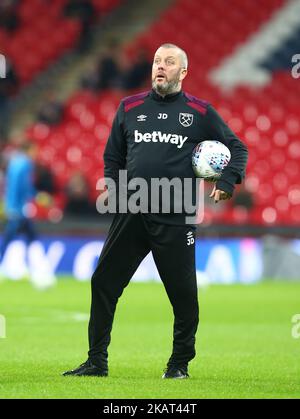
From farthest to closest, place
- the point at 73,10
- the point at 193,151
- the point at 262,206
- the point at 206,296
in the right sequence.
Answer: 1. the point at 73,10
2. the point at 262,206
3. the point at 206,296
4. the point at 193,151

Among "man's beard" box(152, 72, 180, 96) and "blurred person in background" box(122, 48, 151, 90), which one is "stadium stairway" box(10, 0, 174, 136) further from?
"man's beard" box(152, 72, 180, 96)

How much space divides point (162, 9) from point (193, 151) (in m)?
20.8

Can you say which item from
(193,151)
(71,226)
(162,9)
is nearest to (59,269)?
(71,226)

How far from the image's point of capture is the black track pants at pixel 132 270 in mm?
7770

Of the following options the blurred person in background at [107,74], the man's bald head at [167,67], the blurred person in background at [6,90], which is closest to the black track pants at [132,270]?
the man's bald head at [167,67]

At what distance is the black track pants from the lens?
7.77m

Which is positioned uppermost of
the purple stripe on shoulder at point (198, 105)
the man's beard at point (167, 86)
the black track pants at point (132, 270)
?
the man's beard at point (167, 86)

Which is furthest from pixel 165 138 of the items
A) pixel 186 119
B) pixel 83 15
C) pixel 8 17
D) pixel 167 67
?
pixel 8 17

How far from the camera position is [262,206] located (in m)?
22.6

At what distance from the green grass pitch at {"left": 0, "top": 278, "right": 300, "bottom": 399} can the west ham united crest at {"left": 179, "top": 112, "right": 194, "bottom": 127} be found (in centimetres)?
177

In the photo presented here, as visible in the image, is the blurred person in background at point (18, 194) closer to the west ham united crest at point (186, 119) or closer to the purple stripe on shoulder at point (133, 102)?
the purple stripe on shoulder at point (133, 102)

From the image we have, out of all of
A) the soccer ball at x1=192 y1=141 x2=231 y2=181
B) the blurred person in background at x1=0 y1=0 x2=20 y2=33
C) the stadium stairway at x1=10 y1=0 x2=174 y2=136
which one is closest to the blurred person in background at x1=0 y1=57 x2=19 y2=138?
the stadium stairway at x1=10 y1=0 x2=174 y2=136

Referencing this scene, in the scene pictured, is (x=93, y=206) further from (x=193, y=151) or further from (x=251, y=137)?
(x=193, y=151)

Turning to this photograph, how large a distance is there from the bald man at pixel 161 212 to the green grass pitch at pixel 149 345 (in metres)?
0.37
